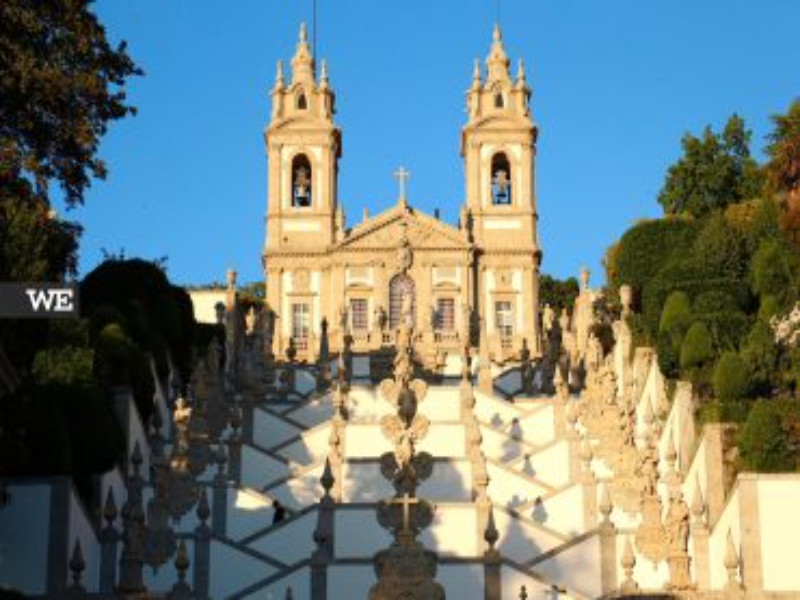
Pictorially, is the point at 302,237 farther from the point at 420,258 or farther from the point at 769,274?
the point at 769,274

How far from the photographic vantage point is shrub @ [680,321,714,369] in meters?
39.0

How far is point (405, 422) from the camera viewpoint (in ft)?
88.0

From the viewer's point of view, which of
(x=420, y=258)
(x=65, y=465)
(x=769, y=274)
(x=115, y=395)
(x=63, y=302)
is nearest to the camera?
(x=63, y=302)

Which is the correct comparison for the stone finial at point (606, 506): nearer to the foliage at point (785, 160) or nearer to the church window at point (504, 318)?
the foliage at point (785, 160)

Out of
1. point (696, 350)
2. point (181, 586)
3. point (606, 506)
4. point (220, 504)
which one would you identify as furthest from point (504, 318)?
point (181, 586)

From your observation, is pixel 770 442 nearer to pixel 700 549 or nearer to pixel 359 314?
pixel 700 549

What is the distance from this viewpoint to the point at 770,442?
32.6 m

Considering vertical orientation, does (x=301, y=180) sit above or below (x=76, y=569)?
above

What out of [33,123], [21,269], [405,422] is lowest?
[405,422]

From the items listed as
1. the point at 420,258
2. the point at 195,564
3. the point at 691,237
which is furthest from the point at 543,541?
the point at 420,258

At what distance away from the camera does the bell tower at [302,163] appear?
6794 cm

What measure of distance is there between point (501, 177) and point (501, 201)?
940mm

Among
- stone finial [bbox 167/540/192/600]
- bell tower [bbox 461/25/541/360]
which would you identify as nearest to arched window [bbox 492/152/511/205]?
bell tower [bbox 461/25/541/360]

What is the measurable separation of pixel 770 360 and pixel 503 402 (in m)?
9.51
